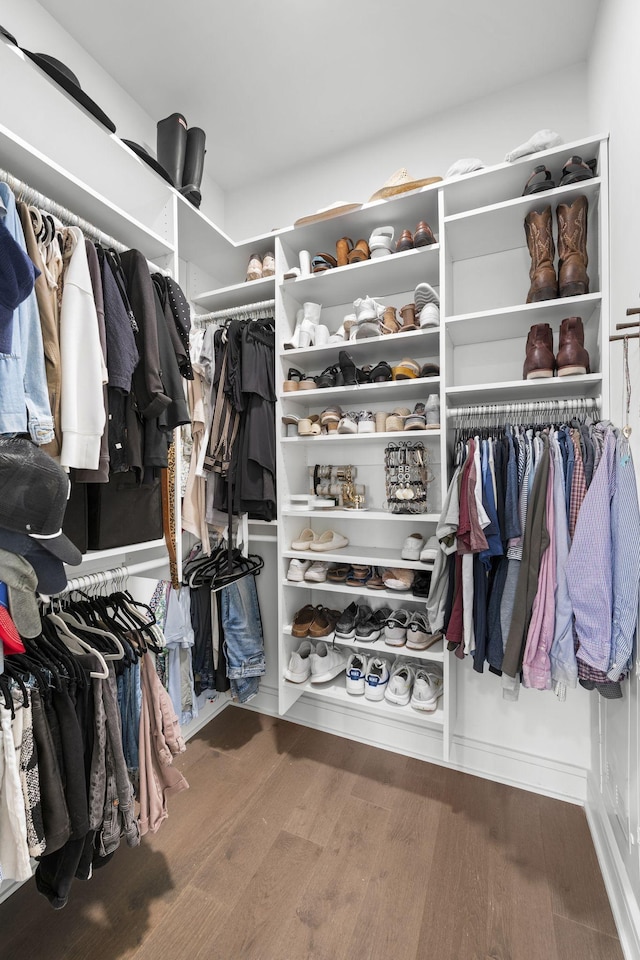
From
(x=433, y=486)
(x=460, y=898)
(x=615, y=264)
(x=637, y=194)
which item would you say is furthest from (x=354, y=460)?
(x=460, y=898)

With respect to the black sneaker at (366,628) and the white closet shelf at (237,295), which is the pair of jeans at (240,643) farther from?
the white closet shelf at (237,295)

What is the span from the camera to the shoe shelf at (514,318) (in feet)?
4.88

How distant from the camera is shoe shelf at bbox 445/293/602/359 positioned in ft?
4.88

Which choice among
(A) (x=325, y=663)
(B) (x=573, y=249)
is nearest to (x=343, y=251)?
(B) (x=573, y=249)

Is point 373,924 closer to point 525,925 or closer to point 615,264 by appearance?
point 525,925

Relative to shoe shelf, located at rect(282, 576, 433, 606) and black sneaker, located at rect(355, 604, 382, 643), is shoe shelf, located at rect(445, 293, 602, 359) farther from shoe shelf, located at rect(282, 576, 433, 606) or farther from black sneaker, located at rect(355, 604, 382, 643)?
black sneaker, located at rect(355, 604, 382, 643)

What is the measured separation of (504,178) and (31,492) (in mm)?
1900

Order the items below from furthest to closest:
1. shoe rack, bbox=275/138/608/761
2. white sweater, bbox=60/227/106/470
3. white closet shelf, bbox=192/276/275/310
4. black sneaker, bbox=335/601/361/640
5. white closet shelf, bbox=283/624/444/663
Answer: white closet shelf, bbox=192/276/275/310 < black sneaker, bbox=335/601/361/640 < white closet shelf, bbox=283/624/444/663 < shoe rack, bbox=275/138/608/761 < white sweater, bbox=60/227/106/470

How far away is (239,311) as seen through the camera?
2152 mm

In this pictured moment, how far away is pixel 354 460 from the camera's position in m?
2.12

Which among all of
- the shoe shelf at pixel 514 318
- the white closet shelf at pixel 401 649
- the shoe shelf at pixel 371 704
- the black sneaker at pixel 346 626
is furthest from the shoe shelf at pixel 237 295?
the shoe shelf at pixel 371 704

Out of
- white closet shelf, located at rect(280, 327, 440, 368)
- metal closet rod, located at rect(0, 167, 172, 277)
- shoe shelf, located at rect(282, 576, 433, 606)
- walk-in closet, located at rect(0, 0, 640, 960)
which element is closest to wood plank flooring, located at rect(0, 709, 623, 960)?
walk-in closet, located at rect(0, 0, 640, 960)

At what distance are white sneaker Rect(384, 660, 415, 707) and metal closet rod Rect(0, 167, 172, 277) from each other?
1975 mm

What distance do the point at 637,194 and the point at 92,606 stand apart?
2039 millimetres
